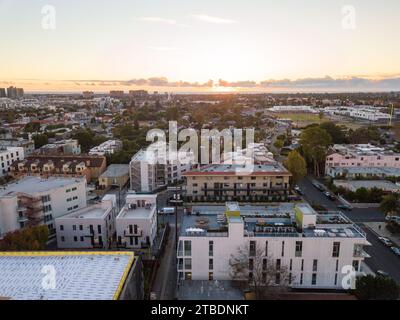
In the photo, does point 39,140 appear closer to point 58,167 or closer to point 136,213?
point 58,167

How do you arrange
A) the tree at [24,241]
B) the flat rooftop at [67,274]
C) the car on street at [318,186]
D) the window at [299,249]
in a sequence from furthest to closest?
1. the car on street at [318,186]
2. the tree at [24,241]
3. the window at [299,249]
4. the flat rooftop at [67,274]

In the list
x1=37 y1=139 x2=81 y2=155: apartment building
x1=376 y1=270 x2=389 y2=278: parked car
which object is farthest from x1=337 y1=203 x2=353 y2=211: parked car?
x1=37 y1=139 x2=81 y2=155: apartment building

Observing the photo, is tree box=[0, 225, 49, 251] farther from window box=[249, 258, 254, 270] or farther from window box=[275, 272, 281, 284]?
window box=[275, 272, 281, 284]

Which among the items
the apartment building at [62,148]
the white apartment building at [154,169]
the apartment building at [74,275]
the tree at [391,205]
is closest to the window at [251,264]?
the apartment building at [74,275]

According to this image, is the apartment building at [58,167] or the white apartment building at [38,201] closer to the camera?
the white apartment building at [38,201]

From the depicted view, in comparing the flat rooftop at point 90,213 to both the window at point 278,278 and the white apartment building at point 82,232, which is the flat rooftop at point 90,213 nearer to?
the white apartment building at point 82,232

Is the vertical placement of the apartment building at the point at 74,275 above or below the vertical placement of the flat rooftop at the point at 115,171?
above

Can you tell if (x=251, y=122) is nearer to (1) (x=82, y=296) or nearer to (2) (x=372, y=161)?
(2) (x=372, y=161)
